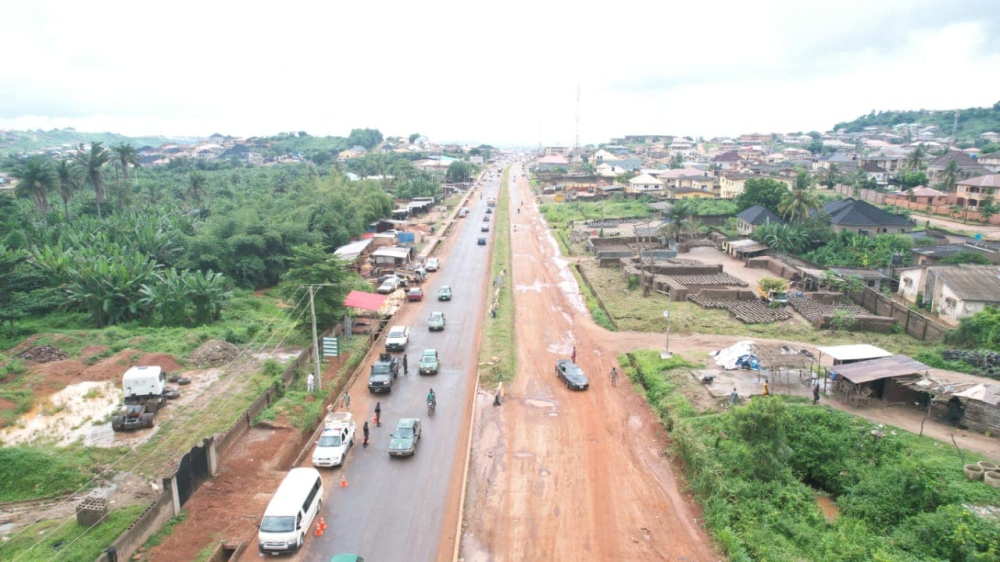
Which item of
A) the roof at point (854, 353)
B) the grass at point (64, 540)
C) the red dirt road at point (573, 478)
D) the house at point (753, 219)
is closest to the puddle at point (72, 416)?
the grass at point (64, 540)

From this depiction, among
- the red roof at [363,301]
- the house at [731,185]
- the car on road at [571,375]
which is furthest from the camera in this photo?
the house at [731,185]

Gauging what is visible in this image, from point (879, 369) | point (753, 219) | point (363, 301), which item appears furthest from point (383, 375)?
point (753, 219)

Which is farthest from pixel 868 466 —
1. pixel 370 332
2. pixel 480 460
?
pixel 370 332

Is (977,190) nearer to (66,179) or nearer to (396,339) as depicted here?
(396,339)

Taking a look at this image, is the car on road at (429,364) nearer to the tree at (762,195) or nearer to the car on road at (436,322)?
the car on road at (436,322)

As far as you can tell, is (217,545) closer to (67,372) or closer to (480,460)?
(480,460)

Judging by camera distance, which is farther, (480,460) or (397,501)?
(480,460)
